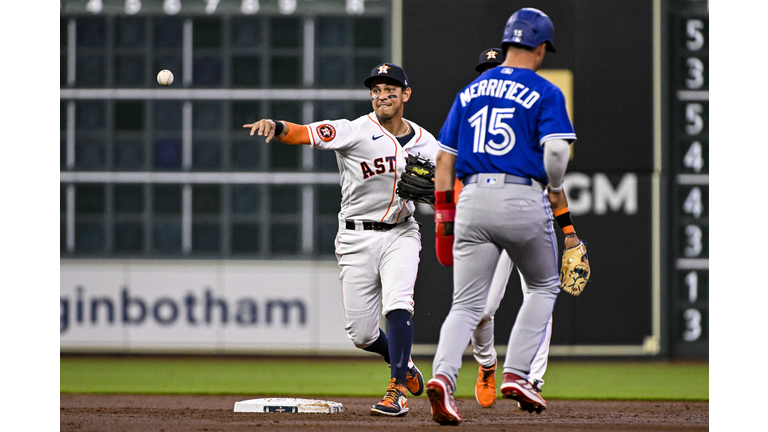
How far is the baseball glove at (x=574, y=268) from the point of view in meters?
4.00

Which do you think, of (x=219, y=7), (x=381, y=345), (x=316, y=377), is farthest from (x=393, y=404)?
(x=219, y=7)

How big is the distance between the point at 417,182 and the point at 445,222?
673mm

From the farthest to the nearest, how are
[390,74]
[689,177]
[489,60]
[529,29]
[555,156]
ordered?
[689,177]
[489,60]
[390,74]
[529,29]
[555,156]

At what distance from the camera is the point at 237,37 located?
9.88 m

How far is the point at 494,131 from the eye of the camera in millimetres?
3535

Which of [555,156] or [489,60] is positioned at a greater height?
[489,60]

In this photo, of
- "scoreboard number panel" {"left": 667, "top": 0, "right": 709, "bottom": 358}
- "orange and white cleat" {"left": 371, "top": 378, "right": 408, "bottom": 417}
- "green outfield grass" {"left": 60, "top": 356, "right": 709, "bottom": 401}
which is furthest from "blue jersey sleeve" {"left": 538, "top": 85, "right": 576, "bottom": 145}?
"scoreboard number panel" {"left": 667, "top": 0, "right": 709, "bottom": 358}

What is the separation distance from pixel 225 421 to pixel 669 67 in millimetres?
6935

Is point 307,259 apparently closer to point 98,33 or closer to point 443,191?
point 98,33

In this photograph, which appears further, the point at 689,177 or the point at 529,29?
the point at 689,177

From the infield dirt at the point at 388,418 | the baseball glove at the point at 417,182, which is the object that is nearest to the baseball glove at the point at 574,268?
the infield dirt at the point at 388,418

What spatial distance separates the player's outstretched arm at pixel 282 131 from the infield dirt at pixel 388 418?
134 centimetres

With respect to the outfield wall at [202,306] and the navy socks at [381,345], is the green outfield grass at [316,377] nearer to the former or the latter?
the outfield wall at [202,306]

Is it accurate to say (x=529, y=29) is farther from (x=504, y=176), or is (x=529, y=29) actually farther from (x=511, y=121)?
(x=504, y=176)
